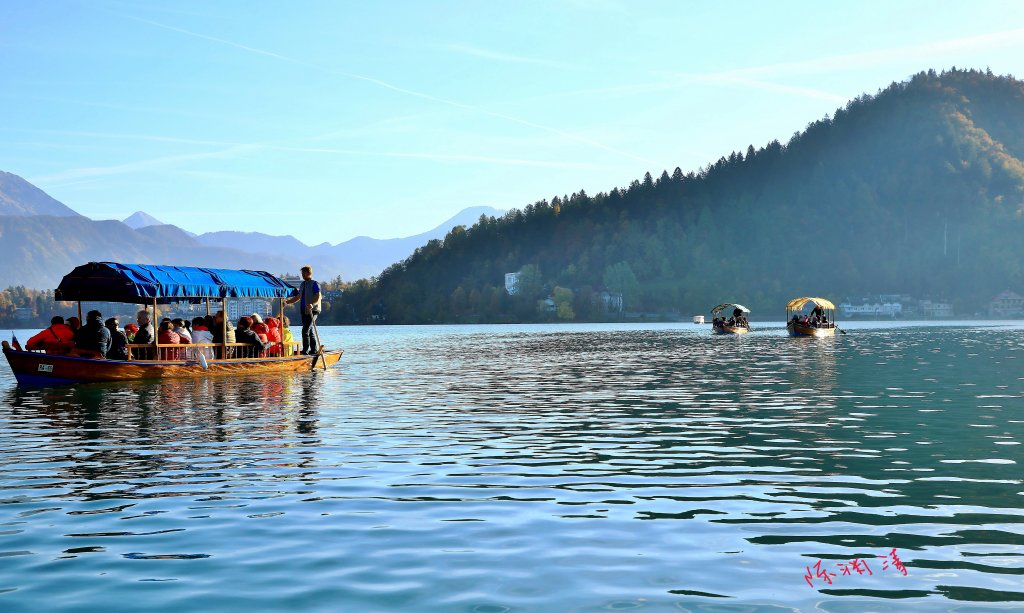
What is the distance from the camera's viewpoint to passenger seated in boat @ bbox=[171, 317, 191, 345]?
4354cm

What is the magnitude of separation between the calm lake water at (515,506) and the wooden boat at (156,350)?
7887 millimetres

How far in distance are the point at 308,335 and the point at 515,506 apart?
125ft

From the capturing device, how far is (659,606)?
9.20 meters

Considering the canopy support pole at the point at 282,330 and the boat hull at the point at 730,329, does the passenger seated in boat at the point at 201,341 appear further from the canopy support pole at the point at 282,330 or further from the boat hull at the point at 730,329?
the boat hull at the point at 730,329

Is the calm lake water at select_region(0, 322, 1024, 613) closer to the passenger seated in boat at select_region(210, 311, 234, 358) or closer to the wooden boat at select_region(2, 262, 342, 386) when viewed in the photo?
the wooden boat at select_region(2, 262, 342, 386)

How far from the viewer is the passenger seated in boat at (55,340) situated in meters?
39.3

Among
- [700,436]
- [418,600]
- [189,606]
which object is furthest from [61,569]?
[700,436]

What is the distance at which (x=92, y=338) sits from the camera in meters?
39.3

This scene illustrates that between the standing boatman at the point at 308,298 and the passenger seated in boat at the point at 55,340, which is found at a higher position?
the standing boatman at the point at 308,298

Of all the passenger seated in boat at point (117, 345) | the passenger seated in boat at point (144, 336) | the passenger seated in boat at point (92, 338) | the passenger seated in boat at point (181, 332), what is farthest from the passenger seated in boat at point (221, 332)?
the passenger seated in boat at point (92, 338)

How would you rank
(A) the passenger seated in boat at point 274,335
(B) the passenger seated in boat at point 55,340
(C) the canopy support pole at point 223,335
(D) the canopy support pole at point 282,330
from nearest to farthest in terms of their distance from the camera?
(B) the passenger seated in boat at point 55,340 < (C) the canopy support pole at point 223,335 < (A) the passenger seated in boat at point 274,335 < (D) the canopy support pole at point 282,330

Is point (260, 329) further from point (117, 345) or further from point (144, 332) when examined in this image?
point (117, 345)

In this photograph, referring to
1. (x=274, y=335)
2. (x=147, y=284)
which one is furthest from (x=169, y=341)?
(x=274, y=335)

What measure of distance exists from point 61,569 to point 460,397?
23.7 metres
